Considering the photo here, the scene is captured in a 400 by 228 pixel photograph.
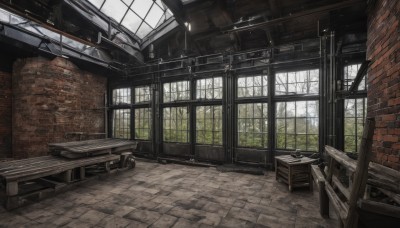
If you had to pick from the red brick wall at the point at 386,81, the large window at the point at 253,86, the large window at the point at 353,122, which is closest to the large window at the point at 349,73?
the large window at the point at 353,122

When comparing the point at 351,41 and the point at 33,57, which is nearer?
the point at 351,41

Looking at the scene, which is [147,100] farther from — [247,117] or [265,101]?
[265,101]

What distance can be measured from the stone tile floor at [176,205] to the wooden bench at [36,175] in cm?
18

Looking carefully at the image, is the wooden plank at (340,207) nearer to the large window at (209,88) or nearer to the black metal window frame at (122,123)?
the large window at (209,88)

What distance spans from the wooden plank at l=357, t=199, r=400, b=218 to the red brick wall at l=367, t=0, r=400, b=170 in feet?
2.79

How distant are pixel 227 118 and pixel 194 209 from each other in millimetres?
3266

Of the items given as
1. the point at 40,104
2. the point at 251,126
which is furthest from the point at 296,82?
the point at 40,104

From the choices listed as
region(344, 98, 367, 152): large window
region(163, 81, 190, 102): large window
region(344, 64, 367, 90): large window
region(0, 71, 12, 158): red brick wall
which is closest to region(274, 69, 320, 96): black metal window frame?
region(344, 64, 367, 90): large window

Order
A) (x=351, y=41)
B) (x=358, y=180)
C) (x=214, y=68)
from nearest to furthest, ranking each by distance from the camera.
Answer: (x=358, y=180)
(x=351, y=41)
(x=214, y=68)

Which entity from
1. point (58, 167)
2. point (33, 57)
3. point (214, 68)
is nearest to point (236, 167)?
point (214, 68)

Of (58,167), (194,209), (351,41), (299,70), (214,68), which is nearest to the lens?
(194,209)

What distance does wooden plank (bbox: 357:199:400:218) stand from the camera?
1.37m

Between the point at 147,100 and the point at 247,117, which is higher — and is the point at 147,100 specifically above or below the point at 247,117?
above

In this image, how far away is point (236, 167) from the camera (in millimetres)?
5453
